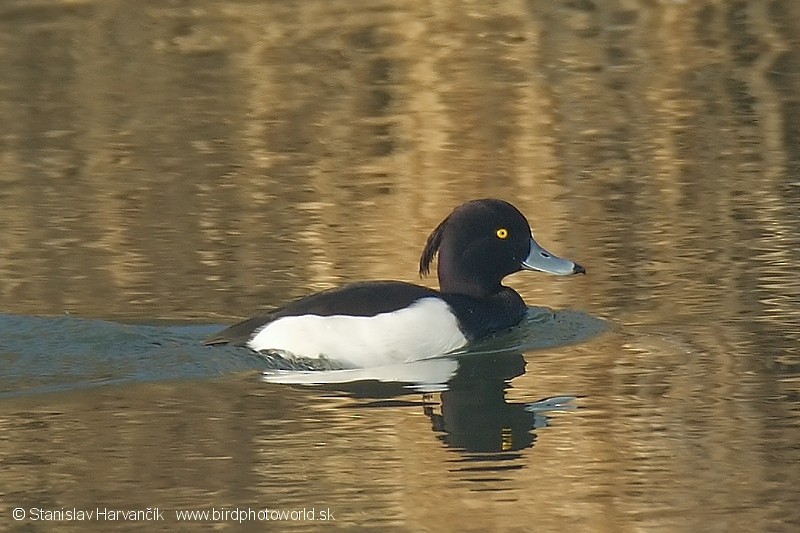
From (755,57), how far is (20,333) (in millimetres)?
11743

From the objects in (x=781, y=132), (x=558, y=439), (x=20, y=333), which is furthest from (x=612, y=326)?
(x=781, y=132)

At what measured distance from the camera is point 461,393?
8.34 m

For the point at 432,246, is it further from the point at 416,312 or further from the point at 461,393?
the point at 461,393

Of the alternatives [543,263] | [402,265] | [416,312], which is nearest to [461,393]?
[416,312]

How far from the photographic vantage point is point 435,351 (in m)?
9.08

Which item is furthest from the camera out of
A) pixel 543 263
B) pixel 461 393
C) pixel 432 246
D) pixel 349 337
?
pixel 543 263

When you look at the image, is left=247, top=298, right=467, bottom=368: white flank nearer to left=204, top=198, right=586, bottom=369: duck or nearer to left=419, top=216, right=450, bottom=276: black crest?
left=204, top=198, right=586, bottom=369: duck

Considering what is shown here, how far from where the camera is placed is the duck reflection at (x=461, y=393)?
742 centimetres

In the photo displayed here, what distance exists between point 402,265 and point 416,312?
204 centimetres

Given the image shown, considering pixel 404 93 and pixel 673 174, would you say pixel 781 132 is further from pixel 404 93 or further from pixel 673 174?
pixel 404 93

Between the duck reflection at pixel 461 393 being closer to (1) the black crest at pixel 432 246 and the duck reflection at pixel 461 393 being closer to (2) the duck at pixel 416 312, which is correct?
(2) the duck at pixel 416 312

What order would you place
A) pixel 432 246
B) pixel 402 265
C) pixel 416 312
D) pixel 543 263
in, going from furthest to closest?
pixel 402 265, pixel 543 263, pixel 432 246, pixel 416 312

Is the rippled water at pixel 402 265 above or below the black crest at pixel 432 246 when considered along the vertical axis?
below

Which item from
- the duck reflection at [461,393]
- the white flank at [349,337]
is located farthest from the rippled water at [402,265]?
the white flank at [349,337]
